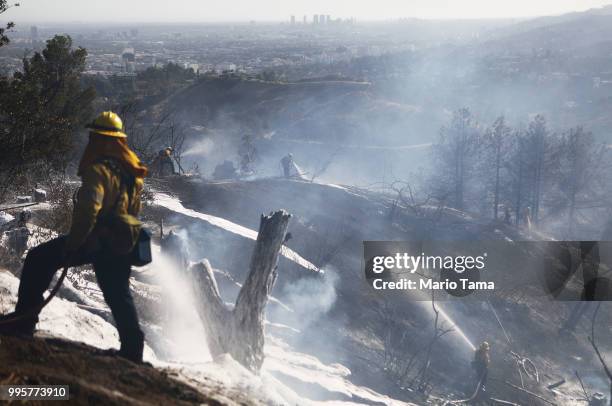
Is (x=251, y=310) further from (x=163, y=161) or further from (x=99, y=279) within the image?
(x=163, y=161)

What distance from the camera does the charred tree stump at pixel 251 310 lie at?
580 cm

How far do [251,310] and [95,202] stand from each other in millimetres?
2543

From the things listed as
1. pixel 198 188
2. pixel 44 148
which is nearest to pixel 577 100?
pixel 198 188

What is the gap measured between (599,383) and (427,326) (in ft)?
16.3

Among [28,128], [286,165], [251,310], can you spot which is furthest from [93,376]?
[286,165]

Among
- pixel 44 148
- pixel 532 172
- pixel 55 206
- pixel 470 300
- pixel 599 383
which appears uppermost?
pixel 44 148

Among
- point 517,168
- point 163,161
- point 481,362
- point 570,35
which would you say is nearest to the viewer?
point 163,161

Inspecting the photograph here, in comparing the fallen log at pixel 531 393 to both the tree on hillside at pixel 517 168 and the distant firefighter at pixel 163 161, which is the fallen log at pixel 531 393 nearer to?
the distant firefighter at pixel 163 161

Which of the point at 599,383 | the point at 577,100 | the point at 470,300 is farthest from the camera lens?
the point at 577,100

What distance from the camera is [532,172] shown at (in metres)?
32.5

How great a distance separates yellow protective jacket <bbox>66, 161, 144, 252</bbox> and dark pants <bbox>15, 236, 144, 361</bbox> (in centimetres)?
19

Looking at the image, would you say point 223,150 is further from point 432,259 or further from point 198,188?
point 432,259

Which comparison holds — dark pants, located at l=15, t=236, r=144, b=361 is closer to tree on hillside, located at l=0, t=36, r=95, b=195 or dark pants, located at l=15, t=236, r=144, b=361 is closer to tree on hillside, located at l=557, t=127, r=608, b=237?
tree on hillside, located at l=0, t=36, r=95, b=195

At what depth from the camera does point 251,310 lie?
5.90 meters
